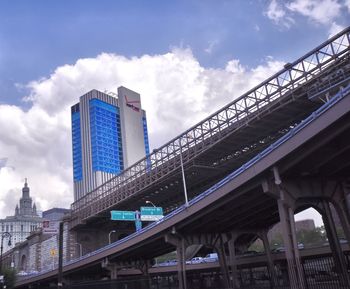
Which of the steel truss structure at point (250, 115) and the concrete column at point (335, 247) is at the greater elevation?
the steel truss structure at point (250, 115)

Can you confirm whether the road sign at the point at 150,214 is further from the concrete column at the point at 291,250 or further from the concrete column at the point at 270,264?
the concrete column at the point at 291,250

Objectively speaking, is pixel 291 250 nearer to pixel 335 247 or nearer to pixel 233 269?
pixel 335 247

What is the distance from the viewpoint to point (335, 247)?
35531 millimetres

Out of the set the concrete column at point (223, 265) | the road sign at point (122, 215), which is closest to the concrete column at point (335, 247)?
the concrete column at point (223, 265)

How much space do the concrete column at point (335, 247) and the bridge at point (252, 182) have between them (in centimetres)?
8

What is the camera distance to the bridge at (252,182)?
31406 mm

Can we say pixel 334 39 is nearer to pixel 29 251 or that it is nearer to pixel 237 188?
pixel 237 188

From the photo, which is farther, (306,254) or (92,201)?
(92,201)

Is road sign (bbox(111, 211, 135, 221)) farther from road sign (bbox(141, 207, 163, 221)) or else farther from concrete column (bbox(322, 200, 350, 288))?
concrete column (bbox(322, 200, 350, 288))

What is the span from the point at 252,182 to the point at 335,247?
872 cm

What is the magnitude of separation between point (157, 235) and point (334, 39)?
108ft

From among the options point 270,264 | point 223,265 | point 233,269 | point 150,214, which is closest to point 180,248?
point 223,265

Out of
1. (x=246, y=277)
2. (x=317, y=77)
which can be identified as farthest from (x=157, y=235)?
(x=317, y=77)

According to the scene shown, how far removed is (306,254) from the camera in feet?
202
